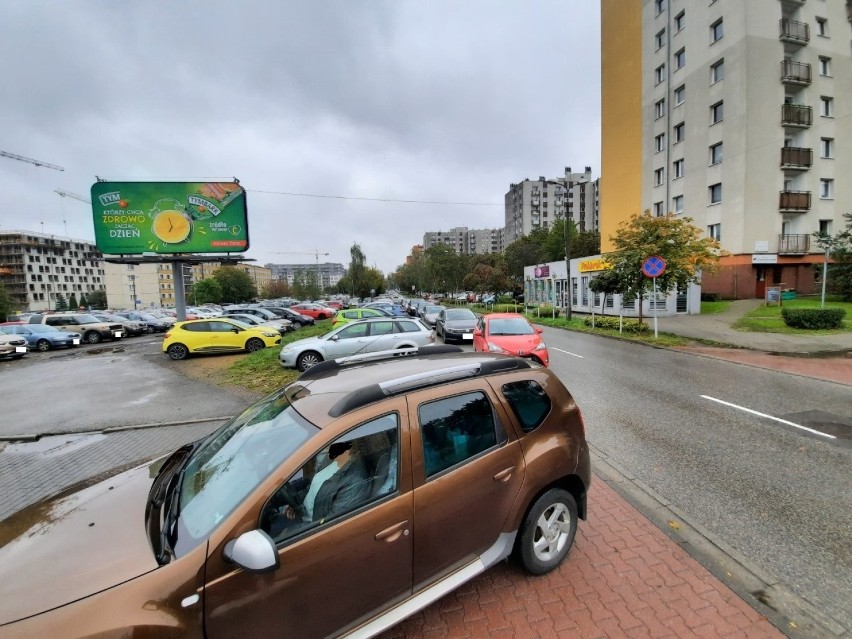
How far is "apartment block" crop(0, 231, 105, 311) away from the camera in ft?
307

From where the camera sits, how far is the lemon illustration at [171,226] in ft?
65.4

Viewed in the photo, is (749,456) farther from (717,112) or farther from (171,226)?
(717,112)

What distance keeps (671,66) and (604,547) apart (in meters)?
37.7

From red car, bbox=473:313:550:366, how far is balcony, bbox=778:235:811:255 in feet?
80.4

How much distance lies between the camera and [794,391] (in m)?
7.55

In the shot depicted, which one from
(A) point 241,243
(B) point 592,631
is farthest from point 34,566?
(A) point 241,243

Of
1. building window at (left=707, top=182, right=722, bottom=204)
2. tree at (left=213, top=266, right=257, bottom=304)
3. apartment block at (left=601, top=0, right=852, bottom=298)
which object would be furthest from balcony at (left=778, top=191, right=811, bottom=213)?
tree at (left=213, top=266, right=257, bottom=304)

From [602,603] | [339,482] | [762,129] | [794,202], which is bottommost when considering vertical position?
[602,603]

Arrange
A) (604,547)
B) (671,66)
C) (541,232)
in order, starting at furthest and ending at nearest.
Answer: (541,232), (671,66), (604,547)

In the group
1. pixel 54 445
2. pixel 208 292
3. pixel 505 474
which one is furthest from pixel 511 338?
pixel 208 292

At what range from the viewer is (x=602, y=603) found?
8.27ft

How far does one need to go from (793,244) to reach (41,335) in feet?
143

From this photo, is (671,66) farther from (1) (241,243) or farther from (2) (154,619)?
(2) (154,619)

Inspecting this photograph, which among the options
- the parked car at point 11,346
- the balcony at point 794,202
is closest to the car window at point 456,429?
the parked car at point 11,346
